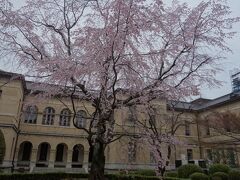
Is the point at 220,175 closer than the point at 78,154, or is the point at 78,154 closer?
the point at 220,175

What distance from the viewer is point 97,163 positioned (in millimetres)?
9125

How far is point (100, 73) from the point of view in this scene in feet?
25.9

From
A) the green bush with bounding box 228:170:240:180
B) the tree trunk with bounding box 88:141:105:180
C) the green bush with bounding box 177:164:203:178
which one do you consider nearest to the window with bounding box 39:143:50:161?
the green bush with bounding box 177:164:203:178

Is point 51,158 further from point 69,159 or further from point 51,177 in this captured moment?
point 51,177

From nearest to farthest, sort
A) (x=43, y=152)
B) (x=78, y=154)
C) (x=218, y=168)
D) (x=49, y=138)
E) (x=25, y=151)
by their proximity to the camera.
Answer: (x=218, y=168)
(x=49, y=138)
(x=25, y=151)
(x=43, y=152)
(x=78, y=154)

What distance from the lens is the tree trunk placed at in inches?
353

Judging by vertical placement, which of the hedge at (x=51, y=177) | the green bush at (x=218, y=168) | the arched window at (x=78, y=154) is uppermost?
the arched window at (x=78, y=154)

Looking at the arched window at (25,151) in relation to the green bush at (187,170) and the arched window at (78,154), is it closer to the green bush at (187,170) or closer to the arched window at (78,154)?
the arched window at (78,154)

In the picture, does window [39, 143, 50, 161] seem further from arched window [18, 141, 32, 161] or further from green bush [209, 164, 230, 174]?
green bush [209, 164, 230, 174]

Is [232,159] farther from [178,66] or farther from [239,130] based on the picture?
[178,66]

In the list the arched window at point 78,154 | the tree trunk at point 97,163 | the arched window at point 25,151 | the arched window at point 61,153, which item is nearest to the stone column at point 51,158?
the arched window at point 61,153

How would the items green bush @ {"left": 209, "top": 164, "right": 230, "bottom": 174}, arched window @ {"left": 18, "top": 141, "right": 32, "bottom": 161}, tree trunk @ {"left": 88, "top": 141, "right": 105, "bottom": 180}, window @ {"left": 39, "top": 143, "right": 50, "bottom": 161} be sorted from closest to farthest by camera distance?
tree trunk @ {"left": 88, "top": 141, "right": 105, "bottom": 180} < green bush @ {"left": 209, "top": 164, "right": 230, "bottom": 174} < arched window @ {"left": 18, "top": 141, "right": 32, "bottom": 161} < window @ {"left": 39, "top": 143, "right": 50, "bottom": 161}

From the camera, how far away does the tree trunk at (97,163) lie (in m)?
8.97

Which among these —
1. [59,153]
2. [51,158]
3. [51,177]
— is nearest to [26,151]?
[51,158]
